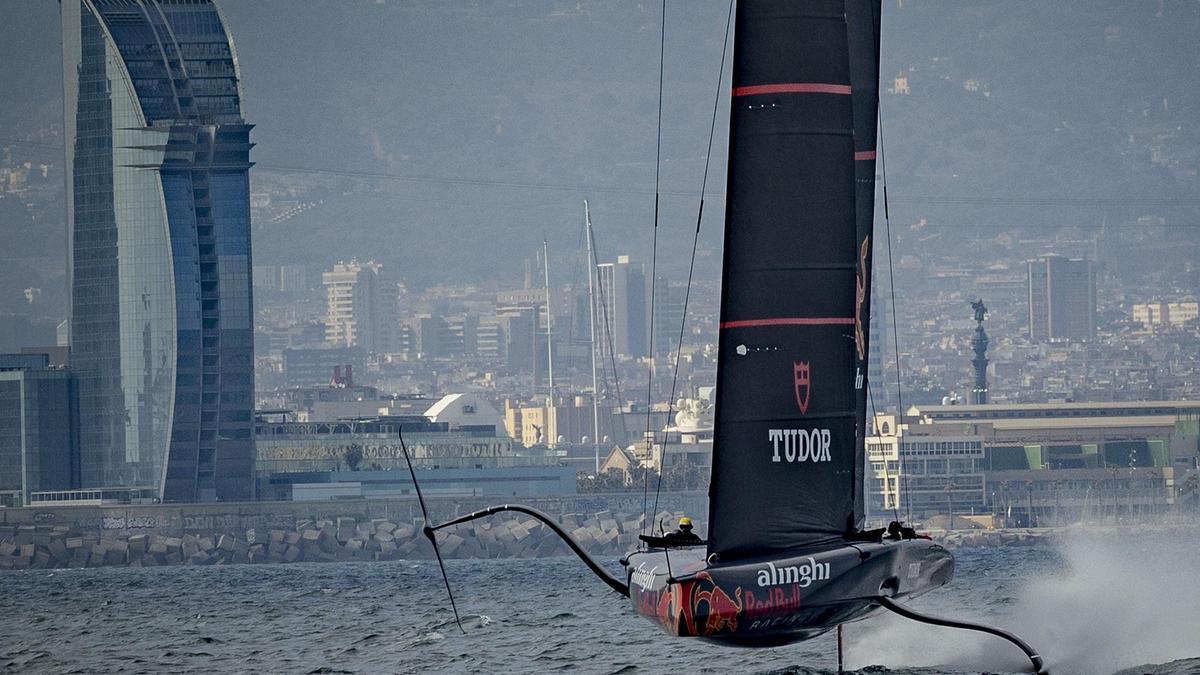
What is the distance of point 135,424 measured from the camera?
339ft

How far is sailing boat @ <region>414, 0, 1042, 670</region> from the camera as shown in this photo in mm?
17266

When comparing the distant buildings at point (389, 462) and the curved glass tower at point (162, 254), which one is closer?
the curved glass tower at point (162, 254)

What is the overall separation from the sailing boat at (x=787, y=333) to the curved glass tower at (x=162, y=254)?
78.0 m

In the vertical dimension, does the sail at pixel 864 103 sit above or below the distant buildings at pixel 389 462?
above

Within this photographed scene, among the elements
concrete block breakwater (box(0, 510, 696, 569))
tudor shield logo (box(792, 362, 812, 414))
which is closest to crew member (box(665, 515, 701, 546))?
tudor shield logo (box(792, 362, 812, 414))

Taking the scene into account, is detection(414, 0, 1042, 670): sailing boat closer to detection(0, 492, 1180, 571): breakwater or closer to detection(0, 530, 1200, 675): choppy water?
detection(0, 530, 1200, 675): choppy water

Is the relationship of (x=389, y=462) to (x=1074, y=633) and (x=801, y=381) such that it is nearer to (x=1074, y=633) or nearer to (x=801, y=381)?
(x=1074, y=633)

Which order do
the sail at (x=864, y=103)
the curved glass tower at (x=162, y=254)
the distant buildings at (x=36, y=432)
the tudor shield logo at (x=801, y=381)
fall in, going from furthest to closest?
the distant buildings at (x=36, y=432) < the curved glass tower at (x=162, y=254) < the sail at (x=864, y=103) < the tudor shield logo at (x=801, y=381)

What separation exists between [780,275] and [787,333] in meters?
0.47

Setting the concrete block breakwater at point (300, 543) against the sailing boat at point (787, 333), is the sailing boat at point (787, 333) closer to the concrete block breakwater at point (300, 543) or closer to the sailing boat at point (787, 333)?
the sailing boat at point (787, 333)

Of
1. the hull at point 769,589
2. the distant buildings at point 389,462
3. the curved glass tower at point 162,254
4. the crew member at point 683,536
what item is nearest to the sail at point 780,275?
the hull at point 769,589

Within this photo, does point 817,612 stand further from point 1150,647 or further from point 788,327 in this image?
point 1150,647

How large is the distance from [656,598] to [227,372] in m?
81.8

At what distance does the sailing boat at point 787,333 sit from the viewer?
1727 cm
